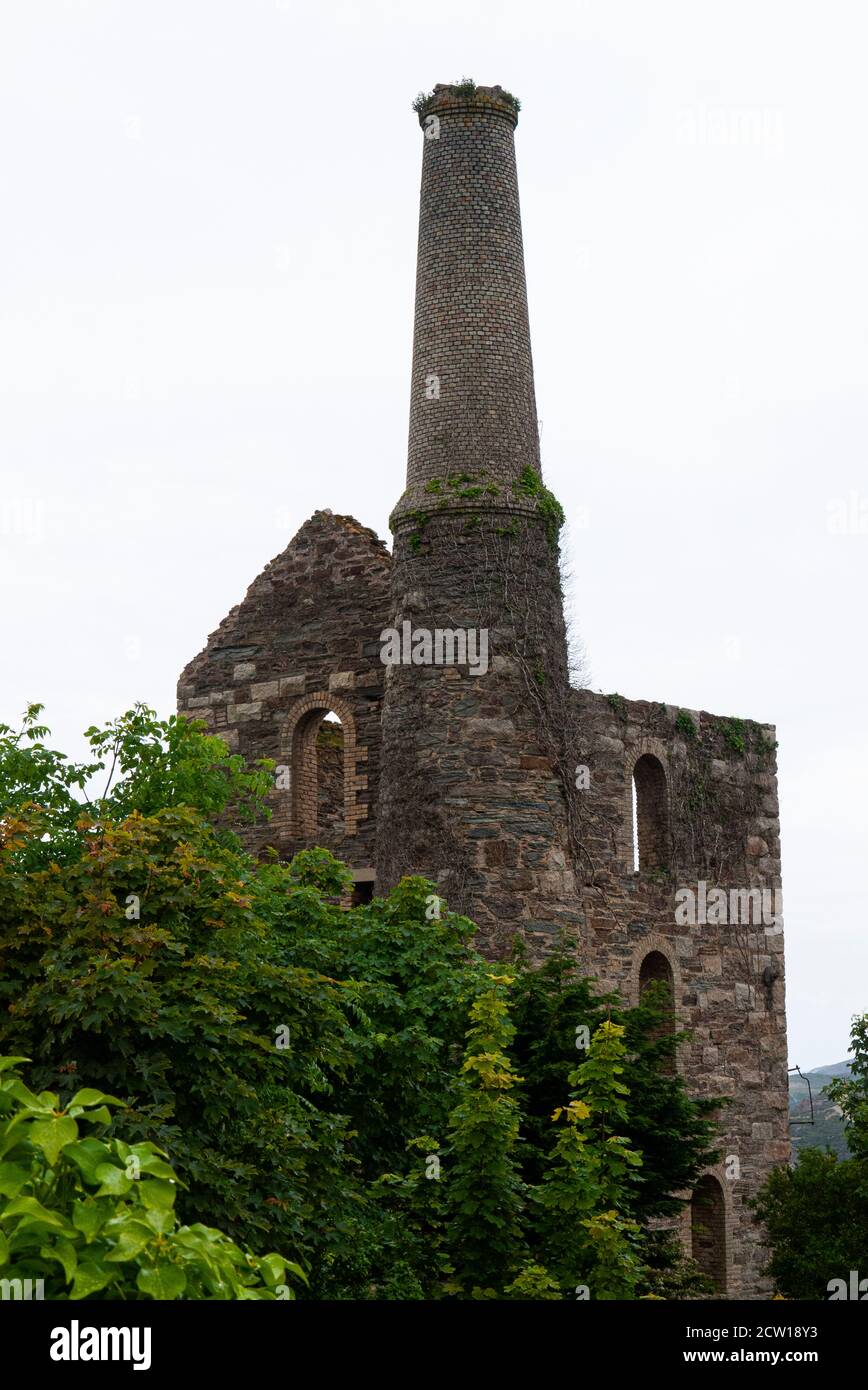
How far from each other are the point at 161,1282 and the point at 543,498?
17521 mm

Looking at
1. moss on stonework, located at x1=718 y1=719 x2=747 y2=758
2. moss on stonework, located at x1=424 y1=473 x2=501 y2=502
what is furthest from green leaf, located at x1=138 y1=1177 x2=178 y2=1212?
moss on stonework, located at x1=718 y1=719 x2=747 y2=758

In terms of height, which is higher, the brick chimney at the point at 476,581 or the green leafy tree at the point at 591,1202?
the brick chimney at the point at 476,581

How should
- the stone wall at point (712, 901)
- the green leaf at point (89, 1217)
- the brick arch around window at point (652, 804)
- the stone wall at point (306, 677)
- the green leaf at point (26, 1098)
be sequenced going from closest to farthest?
the green leaf at point (89, 1217), the green leaf at point (26, 1098), the stone wall at point (306, 677), the stone wall at point (712, 901), the brick arch around window at point (652, 804)

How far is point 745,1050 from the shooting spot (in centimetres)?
2531

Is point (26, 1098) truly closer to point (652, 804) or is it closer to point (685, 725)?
point (652, 804)

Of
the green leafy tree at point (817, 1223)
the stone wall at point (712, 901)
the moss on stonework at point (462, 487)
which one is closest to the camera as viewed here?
the moss on stonework at point (462, 487)

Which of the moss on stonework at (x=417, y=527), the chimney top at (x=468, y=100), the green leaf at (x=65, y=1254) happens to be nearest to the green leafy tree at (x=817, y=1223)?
the moss on stonework at (x=417, y=527)

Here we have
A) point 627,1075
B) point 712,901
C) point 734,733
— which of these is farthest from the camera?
point 734,733

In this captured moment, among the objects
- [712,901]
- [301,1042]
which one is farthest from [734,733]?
[301,1042]

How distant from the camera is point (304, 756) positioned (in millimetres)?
23375

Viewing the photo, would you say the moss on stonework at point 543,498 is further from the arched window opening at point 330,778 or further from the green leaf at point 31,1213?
the green leaf at point 31,1213

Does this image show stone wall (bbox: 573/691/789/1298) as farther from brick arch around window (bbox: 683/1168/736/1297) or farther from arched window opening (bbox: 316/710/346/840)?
arched window opening (bbox: 316/710/346/840)

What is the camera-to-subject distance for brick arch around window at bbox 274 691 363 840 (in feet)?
74.9

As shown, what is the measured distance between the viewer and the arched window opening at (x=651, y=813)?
79.9 ft
